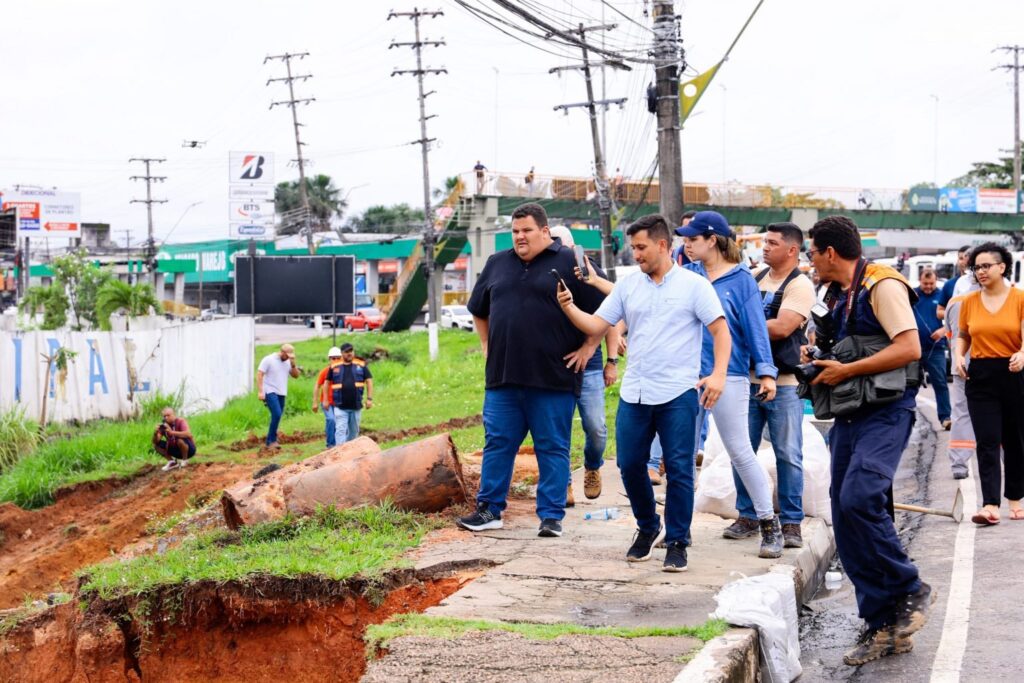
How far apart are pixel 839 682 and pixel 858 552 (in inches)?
23.6

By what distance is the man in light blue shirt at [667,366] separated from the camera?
641cm

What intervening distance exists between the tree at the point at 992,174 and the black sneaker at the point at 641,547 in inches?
2953

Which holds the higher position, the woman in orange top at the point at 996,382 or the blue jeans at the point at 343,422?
the woman in orange top at the point at 996,382

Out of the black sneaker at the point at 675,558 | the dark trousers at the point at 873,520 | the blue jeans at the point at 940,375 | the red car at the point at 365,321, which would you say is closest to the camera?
the dark trousers at the point at 873,520

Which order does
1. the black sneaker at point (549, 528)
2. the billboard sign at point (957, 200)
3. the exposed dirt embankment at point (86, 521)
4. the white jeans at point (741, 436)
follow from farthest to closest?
the billboard sign at point (957, 200), the exposed dirt embankment at point (86, 521), the black sneaker at point (549, 528), the white jeans at point (741, 436)

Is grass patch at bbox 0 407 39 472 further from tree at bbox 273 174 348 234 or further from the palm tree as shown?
tree at bbox 273 174 348 234

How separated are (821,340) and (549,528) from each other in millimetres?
2308

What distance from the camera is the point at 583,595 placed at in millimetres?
6098

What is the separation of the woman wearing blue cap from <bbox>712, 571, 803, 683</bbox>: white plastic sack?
111 centimetres

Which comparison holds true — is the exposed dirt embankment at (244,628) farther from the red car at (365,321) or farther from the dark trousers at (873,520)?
the red car at (365,321)

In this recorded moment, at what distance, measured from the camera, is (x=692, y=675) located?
15.2ft

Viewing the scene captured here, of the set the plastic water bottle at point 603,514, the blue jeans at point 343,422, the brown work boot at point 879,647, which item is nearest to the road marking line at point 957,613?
the brown work boot at point 879,647

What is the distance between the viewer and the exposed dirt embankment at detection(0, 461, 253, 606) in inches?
491

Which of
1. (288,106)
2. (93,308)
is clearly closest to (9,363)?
(93,308)
